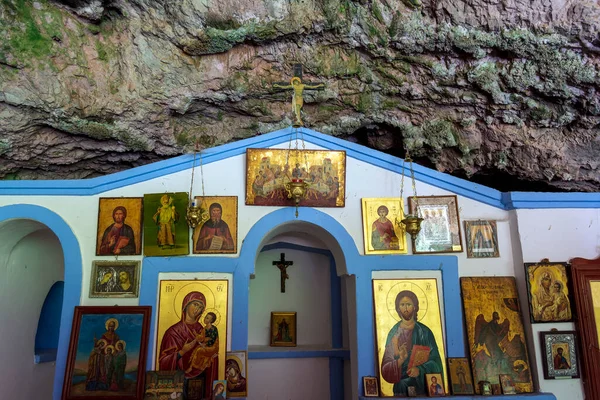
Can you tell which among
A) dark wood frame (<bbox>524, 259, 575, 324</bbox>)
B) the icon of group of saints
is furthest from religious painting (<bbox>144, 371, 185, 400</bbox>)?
dark wood frame (<bbox>524, 259, 575, 324</bbox>)

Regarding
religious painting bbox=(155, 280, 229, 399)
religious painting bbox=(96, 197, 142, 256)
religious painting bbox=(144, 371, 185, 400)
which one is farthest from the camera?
religious painting bbox=(96, 197, 142, 256)

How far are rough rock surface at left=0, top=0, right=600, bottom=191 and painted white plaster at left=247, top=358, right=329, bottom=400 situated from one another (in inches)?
154

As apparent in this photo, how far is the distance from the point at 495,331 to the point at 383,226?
1.84 metres

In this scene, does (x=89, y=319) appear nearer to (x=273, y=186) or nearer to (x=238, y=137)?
(x=273, y=186)

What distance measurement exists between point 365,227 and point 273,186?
1.29 meters

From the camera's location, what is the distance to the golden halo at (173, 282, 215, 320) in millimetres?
5188

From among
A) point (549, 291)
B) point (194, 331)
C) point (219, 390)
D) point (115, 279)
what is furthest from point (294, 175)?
point (549, 291)

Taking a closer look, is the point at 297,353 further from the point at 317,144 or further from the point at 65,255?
the point at 65,255

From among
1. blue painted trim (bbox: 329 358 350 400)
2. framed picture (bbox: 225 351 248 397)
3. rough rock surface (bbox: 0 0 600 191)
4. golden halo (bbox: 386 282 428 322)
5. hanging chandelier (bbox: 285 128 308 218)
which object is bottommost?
blue painted trim (bbox: 329 358 350 400)

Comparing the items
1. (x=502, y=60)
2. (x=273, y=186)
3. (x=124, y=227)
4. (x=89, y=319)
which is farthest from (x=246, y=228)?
(x=502, y=60)

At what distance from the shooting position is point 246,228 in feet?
17.8

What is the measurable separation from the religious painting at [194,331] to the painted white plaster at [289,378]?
7.19 feet

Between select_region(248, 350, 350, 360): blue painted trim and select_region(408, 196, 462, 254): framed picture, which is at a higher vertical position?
select_region(408, 196, 462, 254): framed picture

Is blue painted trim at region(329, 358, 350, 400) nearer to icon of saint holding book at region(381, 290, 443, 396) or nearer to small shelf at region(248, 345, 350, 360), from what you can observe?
small shelf at region(248, 345, 350, 360)
